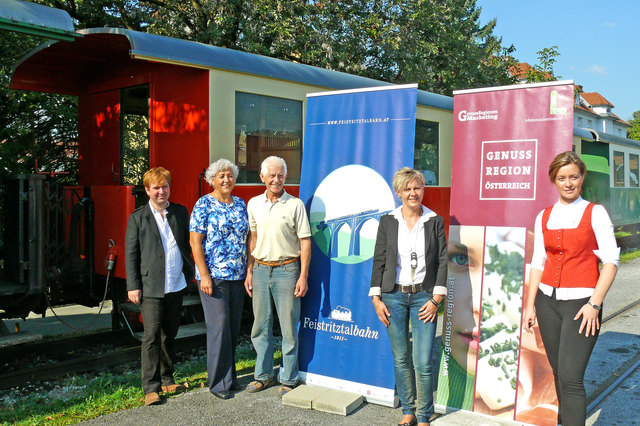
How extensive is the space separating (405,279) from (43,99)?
7.41 meters

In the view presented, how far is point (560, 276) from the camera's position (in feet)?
11.3

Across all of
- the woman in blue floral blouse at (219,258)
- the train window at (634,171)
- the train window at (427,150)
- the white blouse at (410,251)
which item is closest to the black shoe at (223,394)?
the woman in blue floral blouse at (219,258)

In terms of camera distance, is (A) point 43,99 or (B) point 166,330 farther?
(A) point 43,99

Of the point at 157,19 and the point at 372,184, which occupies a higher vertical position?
the point at 157,19

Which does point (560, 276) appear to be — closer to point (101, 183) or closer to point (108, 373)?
point (108, 373)

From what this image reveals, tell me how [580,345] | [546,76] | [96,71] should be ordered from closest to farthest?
[580,345] < [96,71] < [546,76]

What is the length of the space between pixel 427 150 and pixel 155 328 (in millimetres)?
5135

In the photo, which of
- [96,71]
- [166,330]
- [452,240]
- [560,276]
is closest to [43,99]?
[96,71]

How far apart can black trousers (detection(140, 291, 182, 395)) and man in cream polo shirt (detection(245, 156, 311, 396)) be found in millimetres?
684

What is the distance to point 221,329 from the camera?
4.72 meters

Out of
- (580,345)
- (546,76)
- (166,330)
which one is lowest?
(166,330)

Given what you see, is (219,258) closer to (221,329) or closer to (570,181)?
→ (221,329)

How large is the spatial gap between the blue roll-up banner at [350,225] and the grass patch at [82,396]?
3.69 feet

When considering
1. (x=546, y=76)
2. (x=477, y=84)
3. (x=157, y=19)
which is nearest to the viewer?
(x=157, y=19)
